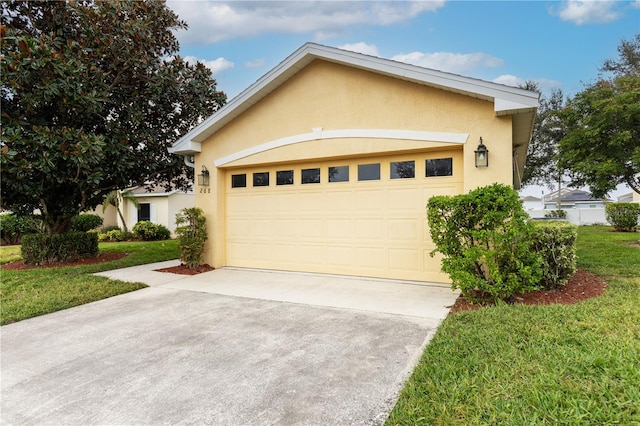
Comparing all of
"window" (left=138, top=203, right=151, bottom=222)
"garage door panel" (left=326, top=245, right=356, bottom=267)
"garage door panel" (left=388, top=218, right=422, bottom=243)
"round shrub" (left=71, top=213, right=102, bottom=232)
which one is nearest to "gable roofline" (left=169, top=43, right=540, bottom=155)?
"garage door panel" (left=388, top=218, right=422, bottom=243)

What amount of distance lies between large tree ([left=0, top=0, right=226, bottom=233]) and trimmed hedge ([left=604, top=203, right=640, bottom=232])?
18430mm

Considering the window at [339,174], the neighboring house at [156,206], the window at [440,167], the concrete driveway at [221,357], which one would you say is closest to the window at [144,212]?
the neighboring house at [156,206]

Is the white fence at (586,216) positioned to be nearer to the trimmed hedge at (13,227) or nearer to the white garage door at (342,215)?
the white garage door at (342,215)

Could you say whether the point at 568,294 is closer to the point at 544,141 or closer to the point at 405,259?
the point at 405,259

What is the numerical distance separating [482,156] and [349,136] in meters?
2.58

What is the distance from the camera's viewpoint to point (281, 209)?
26.9 ft

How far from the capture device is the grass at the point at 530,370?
91.8 inches

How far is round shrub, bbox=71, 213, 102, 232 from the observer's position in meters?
17.7

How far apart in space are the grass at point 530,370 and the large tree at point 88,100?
8145 millimetres

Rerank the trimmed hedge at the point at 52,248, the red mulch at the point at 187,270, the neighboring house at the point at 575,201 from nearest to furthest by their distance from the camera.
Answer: the red mulch at the point at 187,270 → the trimmed hedge at the point at 52,248 → the neighboring house at the point at 575,201

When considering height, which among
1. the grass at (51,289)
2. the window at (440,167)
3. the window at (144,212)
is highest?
the window at (440,167)

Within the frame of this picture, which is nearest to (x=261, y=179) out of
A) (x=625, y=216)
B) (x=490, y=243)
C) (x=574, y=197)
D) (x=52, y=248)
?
(x=490, y=243)

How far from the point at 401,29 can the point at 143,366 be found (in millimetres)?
10431

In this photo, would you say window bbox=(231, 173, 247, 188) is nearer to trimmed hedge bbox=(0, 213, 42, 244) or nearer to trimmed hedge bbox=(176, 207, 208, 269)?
trimmed hedge bbox=(176, 207, 208, 269)
